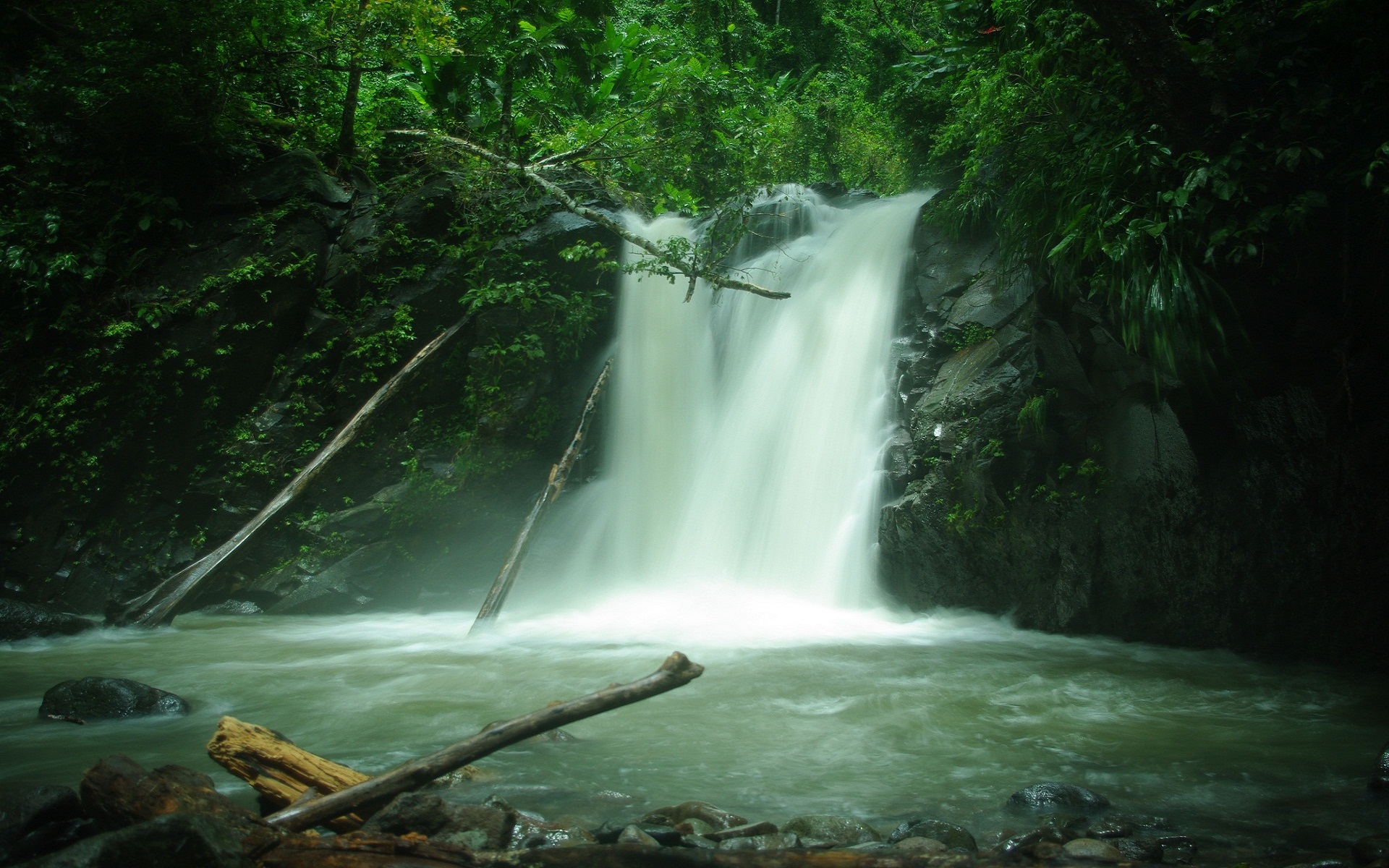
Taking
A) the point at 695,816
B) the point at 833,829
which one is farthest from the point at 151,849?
the point at 833,829

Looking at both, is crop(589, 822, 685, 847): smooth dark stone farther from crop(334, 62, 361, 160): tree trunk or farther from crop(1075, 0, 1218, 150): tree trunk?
crop(334, 62, 361, 160): tree trunk

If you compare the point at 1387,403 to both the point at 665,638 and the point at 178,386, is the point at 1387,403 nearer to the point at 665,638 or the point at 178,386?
the point at 665,638

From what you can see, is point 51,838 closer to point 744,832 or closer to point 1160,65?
point 744,832

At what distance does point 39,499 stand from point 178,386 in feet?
5.79

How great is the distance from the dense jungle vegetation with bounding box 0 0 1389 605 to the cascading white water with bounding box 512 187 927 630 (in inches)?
39.9

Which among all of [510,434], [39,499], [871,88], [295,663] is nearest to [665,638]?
[295,663]

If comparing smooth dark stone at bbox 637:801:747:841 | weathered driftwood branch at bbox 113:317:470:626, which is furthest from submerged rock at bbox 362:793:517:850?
weathered driftwood branch at bbox 113:317:470:626

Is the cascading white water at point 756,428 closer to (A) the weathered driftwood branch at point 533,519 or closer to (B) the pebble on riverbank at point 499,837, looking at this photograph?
(A) the weathered driftwood branch at point 533,519

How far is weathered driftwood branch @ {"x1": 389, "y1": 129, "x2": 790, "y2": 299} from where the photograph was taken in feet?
26.5

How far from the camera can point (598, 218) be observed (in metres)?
9.28

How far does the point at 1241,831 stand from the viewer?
9.30ft

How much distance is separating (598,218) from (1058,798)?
25.9ft

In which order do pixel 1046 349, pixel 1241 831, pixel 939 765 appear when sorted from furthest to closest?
pixel 1046 349 < pixel 939 765 < pixel 1241 831

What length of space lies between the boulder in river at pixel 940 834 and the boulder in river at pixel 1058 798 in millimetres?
399
